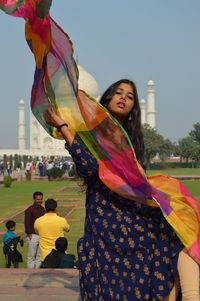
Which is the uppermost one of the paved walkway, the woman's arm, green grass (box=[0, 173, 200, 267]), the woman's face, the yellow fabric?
the woman's face

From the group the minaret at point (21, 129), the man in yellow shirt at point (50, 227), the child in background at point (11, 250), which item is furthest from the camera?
the minaret at point (21, 129)

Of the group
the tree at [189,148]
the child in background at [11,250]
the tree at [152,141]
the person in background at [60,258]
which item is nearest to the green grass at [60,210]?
the child in background at [11,250]

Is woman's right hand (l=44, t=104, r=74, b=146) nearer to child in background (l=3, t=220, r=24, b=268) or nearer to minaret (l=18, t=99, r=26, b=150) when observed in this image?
child in background (l=3, t=220, r=24, b=268)

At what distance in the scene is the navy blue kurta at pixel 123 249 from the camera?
2.12 m

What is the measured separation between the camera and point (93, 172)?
2.18 m

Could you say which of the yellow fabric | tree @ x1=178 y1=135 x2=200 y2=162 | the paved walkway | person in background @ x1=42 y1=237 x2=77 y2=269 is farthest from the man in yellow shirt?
tree @ x1=178 y1=135 x2=200 y2=162

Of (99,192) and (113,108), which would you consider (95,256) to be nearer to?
(99,192)

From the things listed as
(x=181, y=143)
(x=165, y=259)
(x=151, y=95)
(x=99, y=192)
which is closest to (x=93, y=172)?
(x=99, y=192)

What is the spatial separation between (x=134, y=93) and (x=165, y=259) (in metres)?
0.61

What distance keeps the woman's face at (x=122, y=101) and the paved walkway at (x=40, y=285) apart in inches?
43.7

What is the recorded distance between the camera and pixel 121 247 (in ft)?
6.95

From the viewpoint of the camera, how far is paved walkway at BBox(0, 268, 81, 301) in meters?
3.11

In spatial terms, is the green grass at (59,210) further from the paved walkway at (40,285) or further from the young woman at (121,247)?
the young woman at (121,247)

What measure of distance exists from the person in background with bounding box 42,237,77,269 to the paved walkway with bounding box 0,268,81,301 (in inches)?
9.4
